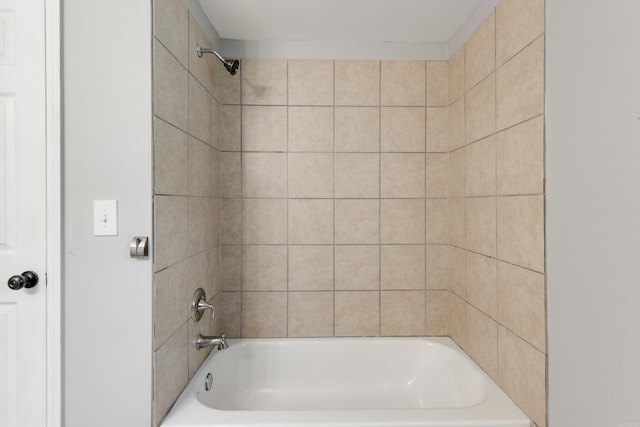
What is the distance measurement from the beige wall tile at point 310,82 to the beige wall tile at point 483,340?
53.8 inches

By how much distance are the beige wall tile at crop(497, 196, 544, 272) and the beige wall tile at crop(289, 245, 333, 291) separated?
35.9 inches

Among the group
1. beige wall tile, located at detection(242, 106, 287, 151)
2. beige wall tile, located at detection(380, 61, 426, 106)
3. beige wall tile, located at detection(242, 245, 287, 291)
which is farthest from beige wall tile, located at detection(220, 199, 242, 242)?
beige wall tile, located at detection(380, 61, 426, 106)

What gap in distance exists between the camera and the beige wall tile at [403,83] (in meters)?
1.98

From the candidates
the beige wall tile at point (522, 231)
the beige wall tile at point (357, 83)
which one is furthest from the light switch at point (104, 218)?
the beige wall tile at point (522, 231)

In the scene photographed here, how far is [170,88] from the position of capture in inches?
50.8

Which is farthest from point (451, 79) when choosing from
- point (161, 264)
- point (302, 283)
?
point (161, 264)

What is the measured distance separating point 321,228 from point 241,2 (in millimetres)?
1201

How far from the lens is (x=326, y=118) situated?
197 cm

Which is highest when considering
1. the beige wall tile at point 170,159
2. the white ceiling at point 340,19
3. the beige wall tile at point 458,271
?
the white ceiling at point 340,19

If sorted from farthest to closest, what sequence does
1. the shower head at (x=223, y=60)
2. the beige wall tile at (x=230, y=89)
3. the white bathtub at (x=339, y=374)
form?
the beige wall tile at (x=230, y=89)
the white bathtub at (x=339, y=374)
the shower head at (x=223, y=60)

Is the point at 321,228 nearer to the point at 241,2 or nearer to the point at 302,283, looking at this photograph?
the point at 302,283

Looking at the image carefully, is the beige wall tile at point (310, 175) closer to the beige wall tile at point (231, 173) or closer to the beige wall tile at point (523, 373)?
the beige wall tile at point (231, 173)

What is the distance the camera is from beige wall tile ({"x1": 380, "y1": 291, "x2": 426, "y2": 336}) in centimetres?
200
